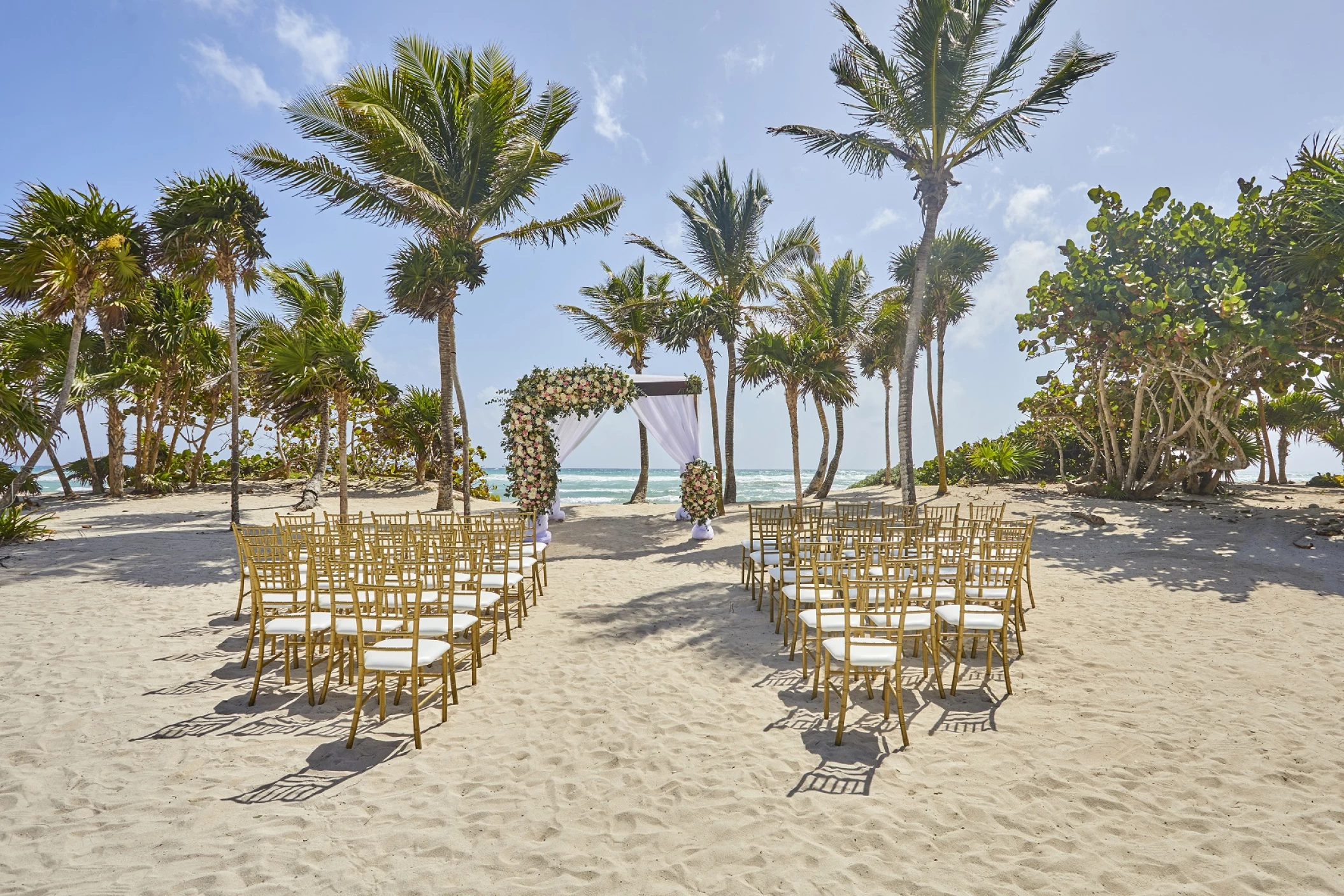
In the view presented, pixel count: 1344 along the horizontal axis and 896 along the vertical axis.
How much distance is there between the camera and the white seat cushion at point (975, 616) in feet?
14.9

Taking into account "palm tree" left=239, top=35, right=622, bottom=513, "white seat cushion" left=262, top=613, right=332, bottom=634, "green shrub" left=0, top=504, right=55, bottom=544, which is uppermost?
"palm tree" left=239, top=35, right=622, bottom=513

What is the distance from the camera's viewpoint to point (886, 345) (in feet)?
65.4

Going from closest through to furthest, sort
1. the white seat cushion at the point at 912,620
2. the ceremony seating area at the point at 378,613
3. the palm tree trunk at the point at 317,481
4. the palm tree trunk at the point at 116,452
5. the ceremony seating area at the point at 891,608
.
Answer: the ceremony seating area at the point at 378,613 → the ceremony seating area at the point at 891,608 → the white seat cushion at the point at 912,620 → the palm tree trunk at the point at 317,481 → the palm tree trunk at the point at 116,452

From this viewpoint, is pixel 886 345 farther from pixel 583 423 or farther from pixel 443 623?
pixel 443 623

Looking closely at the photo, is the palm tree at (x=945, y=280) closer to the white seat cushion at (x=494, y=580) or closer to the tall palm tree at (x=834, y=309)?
the tall palm tree at (x=834, y=309)

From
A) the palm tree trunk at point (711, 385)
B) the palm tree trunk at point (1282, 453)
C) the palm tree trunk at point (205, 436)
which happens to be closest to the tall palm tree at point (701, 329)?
the palm tree trunk at point (711, 385)

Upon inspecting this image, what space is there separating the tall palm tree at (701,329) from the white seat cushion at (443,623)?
402 inches

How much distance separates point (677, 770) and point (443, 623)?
2.00 meters

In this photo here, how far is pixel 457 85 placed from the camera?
1337cm

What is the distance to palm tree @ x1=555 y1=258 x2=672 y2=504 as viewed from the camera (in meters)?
18.7

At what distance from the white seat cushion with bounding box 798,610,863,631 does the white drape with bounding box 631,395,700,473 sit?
7.58m

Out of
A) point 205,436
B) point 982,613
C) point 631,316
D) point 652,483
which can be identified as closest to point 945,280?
point 631,316

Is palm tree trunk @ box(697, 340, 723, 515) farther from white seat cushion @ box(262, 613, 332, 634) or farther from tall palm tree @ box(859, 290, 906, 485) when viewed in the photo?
white seat cushion @ box(262, 613, 332, 634)

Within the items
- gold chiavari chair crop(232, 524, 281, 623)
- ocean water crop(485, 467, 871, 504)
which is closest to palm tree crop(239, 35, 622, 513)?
gold chiavari chair crop(232, 524, 281, 623)
